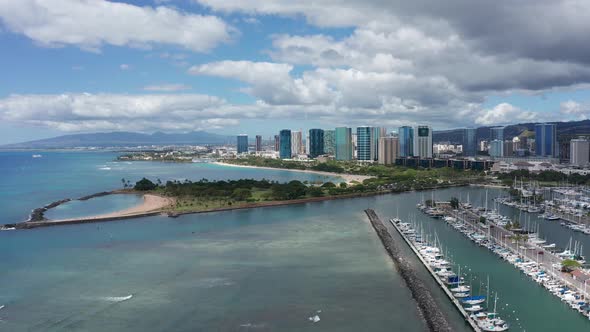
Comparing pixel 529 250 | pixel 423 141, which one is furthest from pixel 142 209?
pixel 423 141

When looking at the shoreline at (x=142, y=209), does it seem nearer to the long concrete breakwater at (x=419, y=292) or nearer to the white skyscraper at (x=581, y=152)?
the long concrete breakwater at (x=419, y=292)

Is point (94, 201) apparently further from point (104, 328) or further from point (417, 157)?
point (417, 157)

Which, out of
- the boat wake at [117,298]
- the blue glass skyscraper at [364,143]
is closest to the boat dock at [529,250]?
the boat wake at [117,298]

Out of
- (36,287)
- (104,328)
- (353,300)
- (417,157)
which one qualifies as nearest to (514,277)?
(353,300)

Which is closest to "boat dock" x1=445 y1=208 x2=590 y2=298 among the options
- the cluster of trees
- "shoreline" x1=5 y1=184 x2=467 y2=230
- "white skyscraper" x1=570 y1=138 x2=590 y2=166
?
"shoreline" x1=5 y1=184 x2=467 y2=230

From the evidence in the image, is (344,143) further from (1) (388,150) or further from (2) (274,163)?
(2) (274,163)

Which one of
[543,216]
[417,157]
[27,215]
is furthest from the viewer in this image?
[417,157]

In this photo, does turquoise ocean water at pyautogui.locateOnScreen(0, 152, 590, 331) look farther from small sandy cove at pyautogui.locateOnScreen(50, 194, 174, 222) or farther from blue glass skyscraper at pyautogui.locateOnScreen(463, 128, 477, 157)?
blue glass skyscraper at pyautogui.locateOnScreen(463, 128, 477, 157)
